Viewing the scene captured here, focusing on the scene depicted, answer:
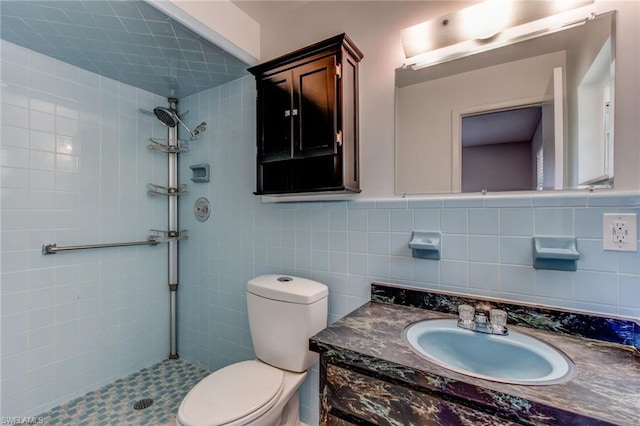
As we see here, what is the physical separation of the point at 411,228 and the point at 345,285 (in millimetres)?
456

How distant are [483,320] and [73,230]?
7.47ft

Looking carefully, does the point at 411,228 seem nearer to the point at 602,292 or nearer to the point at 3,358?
the point at 602,292

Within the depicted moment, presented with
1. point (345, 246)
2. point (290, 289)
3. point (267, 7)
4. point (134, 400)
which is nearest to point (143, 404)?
point (134, 400)

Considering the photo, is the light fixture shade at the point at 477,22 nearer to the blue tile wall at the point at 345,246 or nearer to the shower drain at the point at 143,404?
the blue tile wall at the point at 345,246

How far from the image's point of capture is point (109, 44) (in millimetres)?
1526

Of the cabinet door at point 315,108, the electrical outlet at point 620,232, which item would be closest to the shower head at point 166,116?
the cabinet door at point 315,108

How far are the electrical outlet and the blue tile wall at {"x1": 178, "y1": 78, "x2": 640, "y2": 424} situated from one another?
17 mm

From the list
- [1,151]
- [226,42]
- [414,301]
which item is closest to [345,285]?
[414,301]

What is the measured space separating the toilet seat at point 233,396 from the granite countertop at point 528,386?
1.47 feet

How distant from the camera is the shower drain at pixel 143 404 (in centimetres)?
165

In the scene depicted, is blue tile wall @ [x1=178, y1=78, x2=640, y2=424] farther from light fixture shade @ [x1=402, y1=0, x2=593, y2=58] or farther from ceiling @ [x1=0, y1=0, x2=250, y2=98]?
light fixture shade @ [x1=402, y1=0, x2=593, y2=58]

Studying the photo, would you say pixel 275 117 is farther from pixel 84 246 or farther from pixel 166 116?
pixel 84 246

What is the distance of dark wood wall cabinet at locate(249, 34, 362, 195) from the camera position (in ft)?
4.23

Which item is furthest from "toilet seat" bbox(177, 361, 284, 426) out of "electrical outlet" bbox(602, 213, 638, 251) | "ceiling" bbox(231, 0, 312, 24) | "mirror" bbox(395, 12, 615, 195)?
"ceiling" bbox(231, 0, 312, 24)
